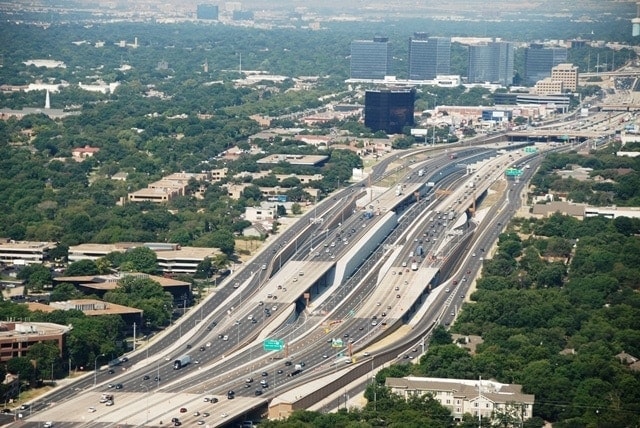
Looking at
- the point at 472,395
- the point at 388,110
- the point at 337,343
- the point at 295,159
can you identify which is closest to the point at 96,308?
the point at 337,343

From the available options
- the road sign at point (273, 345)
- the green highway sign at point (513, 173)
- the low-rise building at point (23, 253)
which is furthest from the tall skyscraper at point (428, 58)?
the road sign at point (273, 345)

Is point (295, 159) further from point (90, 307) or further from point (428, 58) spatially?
point (428, 58)

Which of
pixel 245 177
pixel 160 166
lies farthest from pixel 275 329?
pixel 160 166

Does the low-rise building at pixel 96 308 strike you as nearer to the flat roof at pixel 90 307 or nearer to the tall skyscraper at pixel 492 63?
the flat roof at pixel 90 307

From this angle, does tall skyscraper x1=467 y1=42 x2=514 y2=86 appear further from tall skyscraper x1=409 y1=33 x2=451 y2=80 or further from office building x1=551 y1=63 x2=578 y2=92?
office building x1=551 y1=63 x2=578 y2=92

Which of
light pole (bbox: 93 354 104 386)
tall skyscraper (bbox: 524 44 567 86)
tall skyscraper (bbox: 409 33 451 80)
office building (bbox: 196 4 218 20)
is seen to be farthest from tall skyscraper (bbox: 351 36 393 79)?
office building (bbox: 196 4 218 20)

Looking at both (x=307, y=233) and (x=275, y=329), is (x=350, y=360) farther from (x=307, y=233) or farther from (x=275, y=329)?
(x=307, y=233)

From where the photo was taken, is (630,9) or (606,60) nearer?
(630,9)

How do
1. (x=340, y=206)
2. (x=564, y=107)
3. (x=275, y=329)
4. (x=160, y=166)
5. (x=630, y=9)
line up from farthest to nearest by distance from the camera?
(x=564, y=107)
(x=630, y=9)
(x=160, y=166)
(x=340, y=206)
(x=275, y=329)
